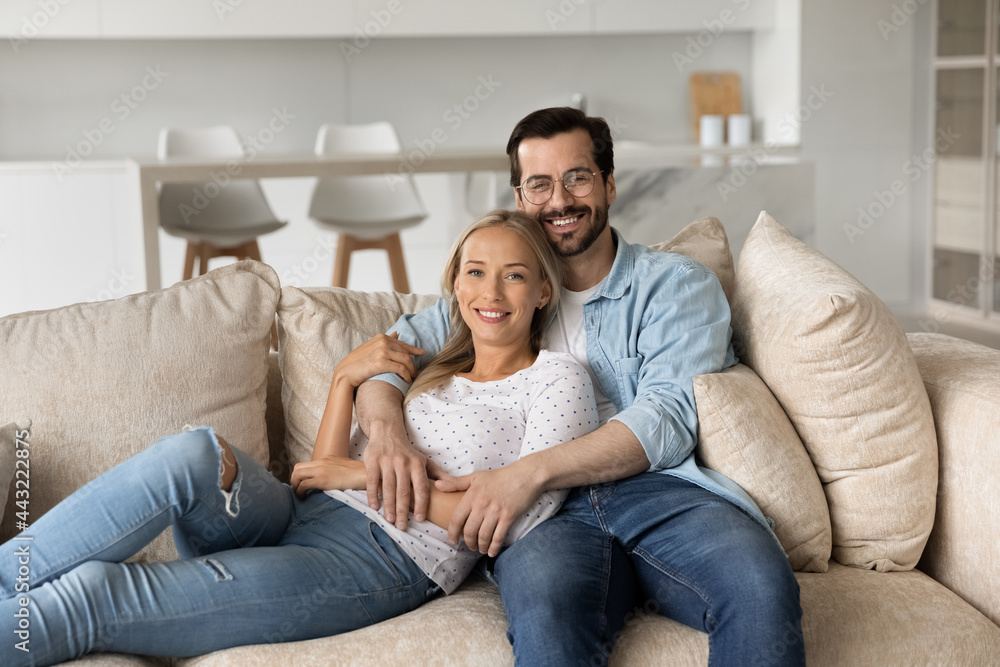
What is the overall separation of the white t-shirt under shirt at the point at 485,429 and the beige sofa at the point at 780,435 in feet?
0.25

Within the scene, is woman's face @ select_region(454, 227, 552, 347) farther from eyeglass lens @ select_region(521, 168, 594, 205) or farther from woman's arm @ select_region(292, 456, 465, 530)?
woman's arm @ select_region(292, 456, 465, 530)

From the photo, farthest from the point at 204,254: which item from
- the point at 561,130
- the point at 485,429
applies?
the point at 485,429

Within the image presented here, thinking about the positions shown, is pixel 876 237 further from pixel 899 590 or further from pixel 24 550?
pixel 24 550

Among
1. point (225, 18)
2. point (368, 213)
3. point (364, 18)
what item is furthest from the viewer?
point (364, 18)

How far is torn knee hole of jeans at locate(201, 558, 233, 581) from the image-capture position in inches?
50.6

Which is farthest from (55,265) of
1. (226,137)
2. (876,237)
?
(876,237)

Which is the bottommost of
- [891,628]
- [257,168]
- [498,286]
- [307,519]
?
[891,628]

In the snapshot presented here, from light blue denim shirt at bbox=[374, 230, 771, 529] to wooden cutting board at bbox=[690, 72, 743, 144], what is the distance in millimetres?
4106

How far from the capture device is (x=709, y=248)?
6.12 feet

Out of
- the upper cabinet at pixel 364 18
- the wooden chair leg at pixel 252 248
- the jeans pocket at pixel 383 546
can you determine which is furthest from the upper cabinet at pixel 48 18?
the jeans pocket at pixel 383 546

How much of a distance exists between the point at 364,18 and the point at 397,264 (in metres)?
1.64

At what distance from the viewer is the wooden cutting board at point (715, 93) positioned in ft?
18.2

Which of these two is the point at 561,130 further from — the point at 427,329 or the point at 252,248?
the point at 252,248

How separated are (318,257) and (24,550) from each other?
393 cm
